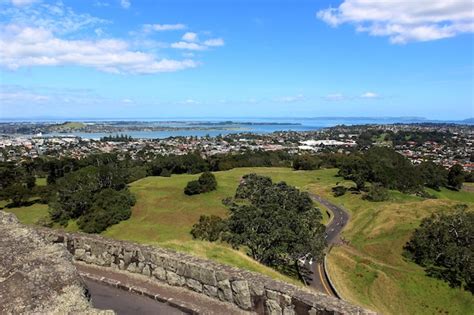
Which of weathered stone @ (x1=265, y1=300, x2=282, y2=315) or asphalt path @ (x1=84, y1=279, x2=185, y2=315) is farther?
asphalt path @ (x1=84, y1=279, x2=185, y2=315)

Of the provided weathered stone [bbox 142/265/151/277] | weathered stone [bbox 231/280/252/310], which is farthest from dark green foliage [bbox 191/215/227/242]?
weathered stone [bbox 231/280/252/310]

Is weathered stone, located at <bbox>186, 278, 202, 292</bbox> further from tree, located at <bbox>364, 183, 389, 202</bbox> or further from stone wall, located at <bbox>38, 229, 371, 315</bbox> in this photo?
tree, located at <bbox>364, 183, 389, 202</bbox>

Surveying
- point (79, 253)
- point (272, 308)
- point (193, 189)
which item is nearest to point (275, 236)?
point (79, 253)

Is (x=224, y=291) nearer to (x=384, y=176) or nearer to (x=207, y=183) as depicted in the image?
(x=207, y=183)

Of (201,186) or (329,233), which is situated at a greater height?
(201,186)

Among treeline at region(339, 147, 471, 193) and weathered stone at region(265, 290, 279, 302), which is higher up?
weathered stone at region(265, 290, 279, 302)

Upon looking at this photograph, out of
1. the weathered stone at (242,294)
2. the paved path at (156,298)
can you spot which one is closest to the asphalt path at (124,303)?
the paved path at (156,298)
